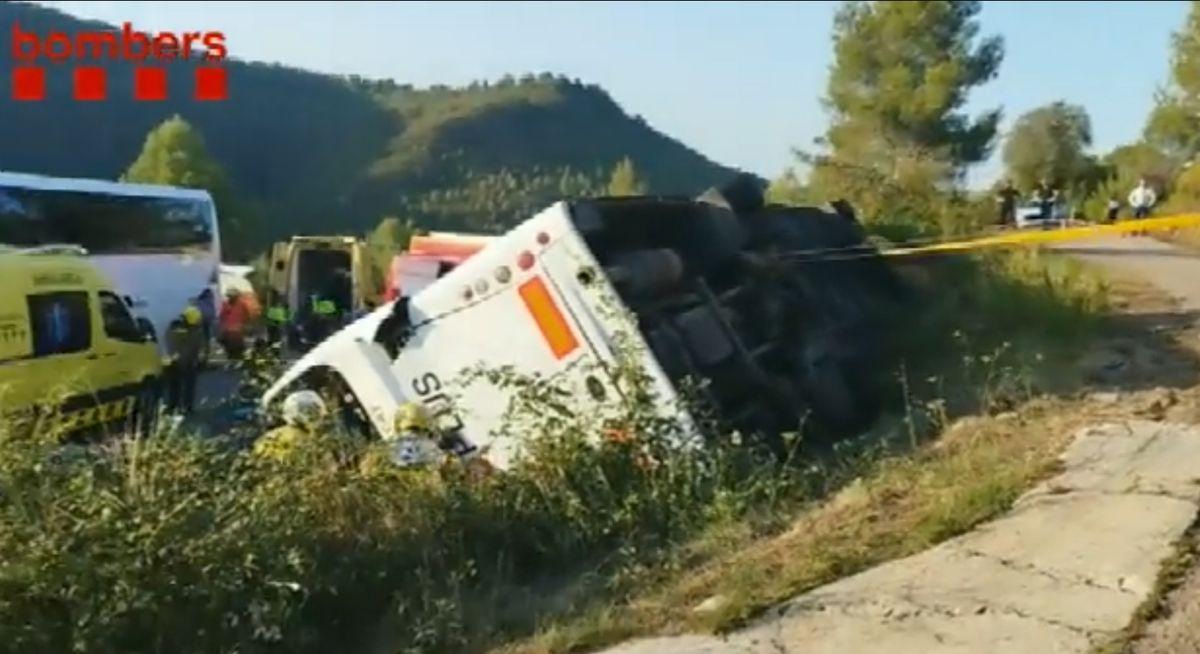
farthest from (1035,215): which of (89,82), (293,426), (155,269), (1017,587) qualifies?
(89,82)

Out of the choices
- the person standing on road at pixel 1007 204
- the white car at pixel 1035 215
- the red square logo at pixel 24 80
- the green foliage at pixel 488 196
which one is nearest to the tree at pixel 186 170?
the red square logo at pixel 24 80

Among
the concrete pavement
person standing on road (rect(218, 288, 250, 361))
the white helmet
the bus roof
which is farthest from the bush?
person standing on road (rect(218, 288, 250, 361))

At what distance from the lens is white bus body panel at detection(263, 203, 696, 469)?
821cm

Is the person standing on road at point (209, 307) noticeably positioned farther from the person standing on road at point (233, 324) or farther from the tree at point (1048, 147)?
the tree at point (1048, 147)

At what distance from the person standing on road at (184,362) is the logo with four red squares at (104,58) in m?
5.39

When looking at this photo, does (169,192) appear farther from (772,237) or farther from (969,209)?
(772,237)

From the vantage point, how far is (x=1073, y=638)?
4.91 m

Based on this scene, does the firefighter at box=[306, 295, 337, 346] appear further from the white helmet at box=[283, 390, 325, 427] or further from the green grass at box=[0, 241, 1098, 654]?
the green grass at box=[0, 241, 1098, 654]

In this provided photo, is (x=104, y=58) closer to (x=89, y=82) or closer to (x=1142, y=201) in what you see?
(x=89, y=82)

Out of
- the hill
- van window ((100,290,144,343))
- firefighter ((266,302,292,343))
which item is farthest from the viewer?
the hill

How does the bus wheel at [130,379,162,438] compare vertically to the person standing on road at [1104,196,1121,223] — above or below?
below

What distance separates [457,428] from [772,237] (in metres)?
4.05

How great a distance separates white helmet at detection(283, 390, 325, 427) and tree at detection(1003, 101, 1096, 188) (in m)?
35.2

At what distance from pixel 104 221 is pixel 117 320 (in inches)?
324
